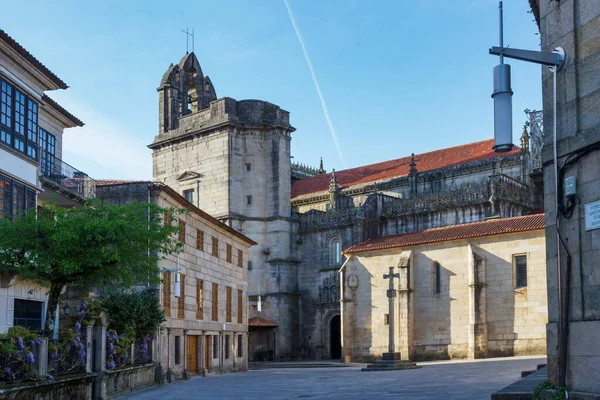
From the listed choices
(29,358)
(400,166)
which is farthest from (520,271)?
(400,166)

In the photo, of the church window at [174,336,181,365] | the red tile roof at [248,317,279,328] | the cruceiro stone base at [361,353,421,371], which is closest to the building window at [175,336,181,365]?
the church window at [174,336,181,365]

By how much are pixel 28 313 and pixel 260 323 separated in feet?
112

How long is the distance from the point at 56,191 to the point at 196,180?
1451 inches

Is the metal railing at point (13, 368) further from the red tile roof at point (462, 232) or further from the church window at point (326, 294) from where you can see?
the church window at point (326, 294)

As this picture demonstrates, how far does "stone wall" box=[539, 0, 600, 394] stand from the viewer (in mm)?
10453

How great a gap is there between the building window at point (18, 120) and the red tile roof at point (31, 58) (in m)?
0.98

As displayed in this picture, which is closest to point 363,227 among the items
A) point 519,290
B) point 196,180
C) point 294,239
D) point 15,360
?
point 294,239

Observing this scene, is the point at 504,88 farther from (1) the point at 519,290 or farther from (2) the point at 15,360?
(1) the point at 519,290

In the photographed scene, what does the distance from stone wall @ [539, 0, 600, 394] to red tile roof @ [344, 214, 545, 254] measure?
27.1 meters

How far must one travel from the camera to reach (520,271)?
3859cm

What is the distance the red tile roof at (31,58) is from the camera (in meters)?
22.0

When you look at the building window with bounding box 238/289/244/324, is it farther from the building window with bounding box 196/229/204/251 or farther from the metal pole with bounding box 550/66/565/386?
the metal pole with bounding box 550/66/565/386

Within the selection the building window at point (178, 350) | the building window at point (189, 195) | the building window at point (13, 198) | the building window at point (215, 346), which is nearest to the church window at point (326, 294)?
the building window at point (189, 195)

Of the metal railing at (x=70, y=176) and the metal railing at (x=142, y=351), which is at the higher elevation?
the metal railing at (x=70, y=176)
